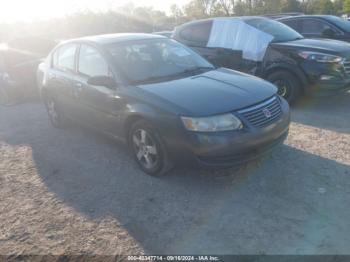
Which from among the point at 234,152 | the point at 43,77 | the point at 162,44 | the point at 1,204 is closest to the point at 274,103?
the point at 234,152

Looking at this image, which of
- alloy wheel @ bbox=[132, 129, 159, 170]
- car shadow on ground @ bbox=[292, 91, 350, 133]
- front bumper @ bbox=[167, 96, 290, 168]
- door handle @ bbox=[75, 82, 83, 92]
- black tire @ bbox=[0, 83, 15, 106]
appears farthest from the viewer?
black tire @ bbox=[0, 83, 15, 106]

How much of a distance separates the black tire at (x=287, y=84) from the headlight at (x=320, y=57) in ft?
1.37

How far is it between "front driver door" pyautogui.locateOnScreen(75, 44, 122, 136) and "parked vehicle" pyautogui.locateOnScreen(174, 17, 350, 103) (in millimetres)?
3236

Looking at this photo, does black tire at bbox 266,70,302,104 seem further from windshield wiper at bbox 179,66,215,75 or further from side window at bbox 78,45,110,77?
side window at bbox 78,45,110,77

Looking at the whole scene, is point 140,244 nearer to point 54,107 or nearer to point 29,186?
point 29,186

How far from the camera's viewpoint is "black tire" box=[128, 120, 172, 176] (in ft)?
12.8

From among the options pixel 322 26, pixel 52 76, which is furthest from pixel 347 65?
pixel 52 76

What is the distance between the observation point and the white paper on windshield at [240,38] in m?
6.84

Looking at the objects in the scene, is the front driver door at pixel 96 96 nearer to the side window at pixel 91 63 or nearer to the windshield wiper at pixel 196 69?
the side window at pixel 91 63

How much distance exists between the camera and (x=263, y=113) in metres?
3.77

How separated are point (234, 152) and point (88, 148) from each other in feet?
8.45

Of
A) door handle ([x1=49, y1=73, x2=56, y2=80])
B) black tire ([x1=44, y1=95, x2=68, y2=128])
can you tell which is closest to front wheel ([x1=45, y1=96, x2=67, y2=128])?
black tire ([x1=44, y1=95, x2=68, y2=128])

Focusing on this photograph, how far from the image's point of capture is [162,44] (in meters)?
5.04

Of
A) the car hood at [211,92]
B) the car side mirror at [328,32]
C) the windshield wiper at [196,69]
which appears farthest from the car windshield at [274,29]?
the car hood at [211,92]
